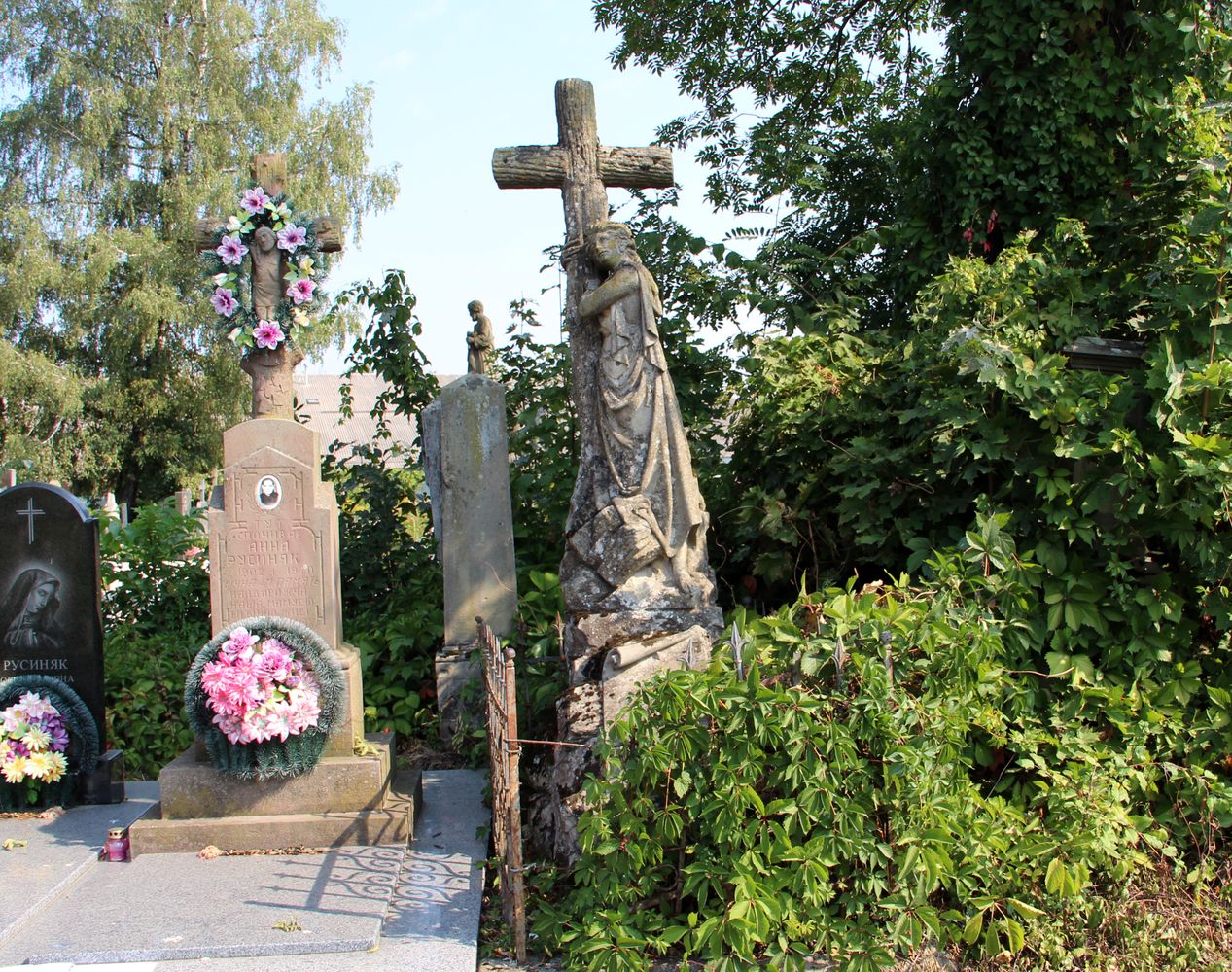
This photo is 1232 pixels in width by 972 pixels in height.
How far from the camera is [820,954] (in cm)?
384

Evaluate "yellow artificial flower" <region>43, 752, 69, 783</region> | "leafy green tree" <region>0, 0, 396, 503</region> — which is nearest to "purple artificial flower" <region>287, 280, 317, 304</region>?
"yellow artificial flower" <region>43, 752, 69, 783</region>

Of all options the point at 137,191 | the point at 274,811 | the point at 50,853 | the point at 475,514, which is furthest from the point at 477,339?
the point at 137,191

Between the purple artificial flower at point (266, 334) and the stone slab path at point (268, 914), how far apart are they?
8.84 feet

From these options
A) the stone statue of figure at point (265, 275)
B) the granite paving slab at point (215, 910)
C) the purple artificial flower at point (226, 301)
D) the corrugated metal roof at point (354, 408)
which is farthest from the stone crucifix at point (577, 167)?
the corrugated metal roof at point (354, 408)

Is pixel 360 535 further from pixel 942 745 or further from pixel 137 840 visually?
pixel 942 745

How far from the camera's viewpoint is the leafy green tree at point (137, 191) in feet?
60.8

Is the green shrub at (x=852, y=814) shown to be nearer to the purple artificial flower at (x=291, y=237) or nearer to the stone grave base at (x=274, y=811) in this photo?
the stone grave base at (x=274, y=811)

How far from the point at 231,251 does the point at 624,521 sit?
2.80 metres

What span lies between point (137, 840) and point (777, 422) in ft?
14.2

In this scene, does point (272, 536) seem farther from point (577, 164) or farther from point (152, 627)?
point (152, 627)

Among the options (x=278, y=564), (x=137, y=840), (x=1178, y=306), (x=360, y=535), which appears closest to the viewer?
(x=1178, y=306)

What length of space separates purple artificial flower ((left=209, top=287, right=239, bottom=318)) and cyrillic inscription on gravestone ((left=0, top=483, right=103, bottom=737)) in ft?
4.74

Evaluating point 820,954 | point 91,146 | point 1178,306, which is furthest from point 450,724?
point 91,146

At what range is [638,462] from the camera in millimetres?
5039
